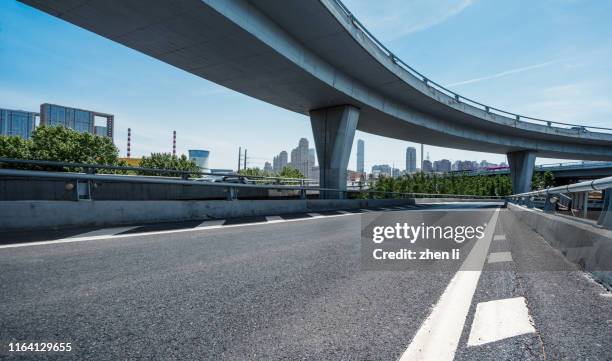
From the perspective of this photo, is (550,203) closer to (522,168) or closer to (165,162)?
(522,168)

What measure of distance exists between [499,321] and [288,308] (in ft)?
4.95

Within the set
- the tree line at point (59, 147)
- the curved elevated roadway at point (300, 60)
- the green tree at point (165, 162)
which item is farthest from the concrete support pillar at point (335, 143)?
the green tree at point (165, 162)

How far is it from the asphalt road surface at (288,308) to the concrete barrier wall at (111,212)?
211 centimetres

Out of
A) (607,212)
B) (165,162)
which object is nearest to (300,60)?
(607,212)

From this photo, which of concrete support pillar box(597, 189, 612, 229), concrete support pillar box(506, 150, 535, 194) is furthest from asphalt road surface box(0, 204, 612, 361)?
concrete support pillar box(506, 150, 535, 194)

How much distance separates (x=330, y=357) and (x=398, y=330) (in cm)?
60

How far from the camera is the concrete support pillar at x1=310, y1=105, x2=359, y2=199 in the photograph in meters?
23.1

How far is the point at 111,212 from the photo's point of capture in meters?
7.75

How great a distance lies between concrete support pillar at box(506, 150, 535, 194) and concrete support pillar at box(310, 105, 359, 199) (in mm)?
32826

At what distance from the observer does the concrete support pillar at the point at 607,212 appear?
3541 millimetres

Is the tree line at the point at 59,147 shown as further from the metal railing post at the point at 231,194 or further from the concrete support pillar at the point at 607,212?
the concrete support pillar at the point at 607,212

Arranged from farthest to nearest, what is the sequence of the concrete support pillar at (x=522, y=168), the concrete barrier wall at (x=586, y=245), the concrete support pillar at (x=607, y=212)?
1. the concrete support pillar at (x=522, y=168)
2. the concrete support pillar at (x=607, y=212)
3. the concrete barrier wall at (x=586, y=245)

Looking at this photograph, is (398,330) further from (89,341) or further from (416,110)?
(416,110)

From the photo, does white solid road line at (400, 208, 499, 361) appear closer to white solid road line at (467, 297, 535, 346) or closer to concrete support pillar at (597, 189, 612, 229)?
white solid road line at (467, 297, 535, 346)
